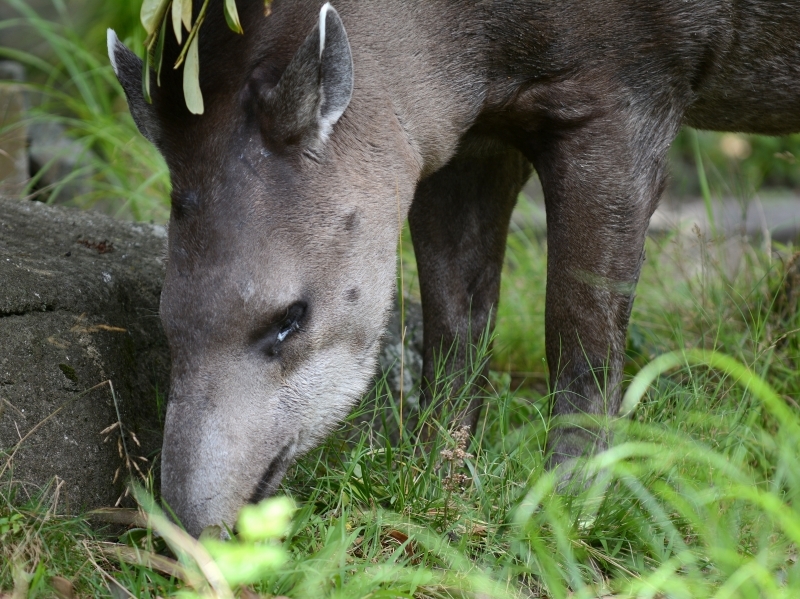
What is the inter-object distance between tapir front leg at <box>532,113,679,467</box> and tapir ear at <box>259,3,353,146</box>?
864 mm

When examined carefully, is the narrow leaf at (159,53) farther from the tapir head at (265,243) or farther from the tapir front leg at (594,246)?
the tapir front leg at (594,246)

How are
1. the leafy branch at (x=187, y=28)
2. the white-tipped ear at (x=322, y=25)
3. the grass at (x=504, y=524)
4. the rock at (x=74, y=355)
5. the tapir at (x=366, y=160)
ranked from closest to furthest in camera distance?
the grass at (x=504, y=524) → the leafy branch at (x=187, y=28) → the white-tipped ear at (x=322, y=25) → the tapir at (x=366, y=160) → the rock at (x=74, y=355)

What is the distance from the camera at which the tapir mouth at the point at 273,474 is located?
277 centimetres

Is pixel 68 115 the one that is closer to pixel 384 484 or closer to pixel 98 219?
pixel 98 219

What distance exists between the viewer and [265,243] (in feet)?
9.19

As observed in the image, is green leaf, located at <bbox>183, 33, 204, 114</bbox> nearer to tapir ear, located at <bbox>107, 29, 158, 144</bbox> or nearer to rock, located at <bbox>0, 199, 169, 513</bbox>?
tapir ear, located at <bbox>107, 29, 158, 144</bbox>

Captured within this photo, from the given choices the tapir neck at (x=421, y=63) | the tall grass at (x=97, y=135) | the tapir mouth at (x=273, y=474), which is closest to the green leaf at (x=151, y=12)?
the tapir neck at (x=421, y=63)

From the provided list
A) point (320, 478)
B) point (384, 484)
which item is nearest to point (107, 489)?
point (320, 478)

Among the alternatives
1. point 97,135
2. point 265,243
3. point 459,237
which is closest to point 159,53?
point 265,243

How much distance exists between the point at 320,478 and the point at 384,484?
20cm

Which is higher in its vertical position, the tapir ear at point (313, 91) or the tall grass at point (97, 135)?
the tapir ear at point (313, 91)

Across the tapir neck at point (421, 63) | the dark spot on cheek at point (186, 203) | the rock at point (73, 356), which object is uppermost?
the tapir neck at point (421, 63)

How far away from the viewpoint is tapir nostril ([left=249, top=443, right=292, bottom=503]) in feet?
9.07

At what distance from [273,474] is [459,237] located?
144cm
